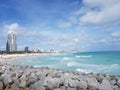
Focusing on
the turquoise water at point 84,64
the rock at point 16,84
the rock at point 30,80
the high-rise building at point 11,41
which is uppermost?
the high-rise building at point 11,41

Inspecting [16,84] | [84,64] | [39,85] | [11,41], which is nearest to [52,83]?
[39,85]

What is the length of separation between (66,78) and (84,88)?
0.80m

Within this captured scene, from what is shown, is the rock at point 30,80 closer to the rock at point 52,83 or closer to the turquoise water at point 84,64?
the rock at point 52,83

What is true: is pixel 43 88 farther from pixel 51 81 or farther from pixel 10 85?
pixel 10 85

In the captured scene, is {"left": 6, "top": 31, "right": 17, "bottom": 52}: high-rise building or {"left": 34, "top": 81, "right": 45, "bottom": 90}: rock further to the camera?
{"left": 6, "top": 31, "right": 17, "bottom": 52}: high-rise building

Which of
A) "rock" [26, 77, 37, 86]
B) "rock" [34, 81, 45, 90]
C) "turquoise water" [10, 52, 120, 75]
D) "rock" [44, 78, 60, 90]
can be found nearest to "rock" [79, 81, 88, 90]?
"rock" [44, 78, 60, 90]

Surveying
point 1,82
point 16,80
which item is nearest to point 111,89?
point 16,80

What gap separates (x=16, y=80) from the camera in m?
6.41

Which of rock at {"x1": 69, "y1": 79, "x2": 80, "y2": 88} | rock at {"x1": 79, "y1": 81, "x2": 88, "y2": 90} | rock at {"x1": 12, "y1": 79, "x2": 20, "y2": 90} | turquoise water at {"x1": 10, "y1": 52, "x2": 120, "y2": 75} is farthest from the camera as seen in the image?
turquoise water at {"x1": 10, "y1": 52, "x2": 120, "y2": 75}

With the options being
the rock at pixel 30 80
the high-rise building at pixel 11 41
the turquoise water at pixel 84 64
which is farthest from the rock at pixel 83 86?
the high-rise building at pixel 11 41

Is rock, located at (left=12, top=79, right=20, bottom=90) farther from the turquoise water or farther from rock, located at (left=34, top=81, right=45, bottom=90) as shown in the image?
the turquoise water

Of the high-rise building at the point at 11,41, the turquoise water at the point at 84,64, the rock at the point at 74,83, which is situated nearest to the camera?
the rock at the point at 74,83

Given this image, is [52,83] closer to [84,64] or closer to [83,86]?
[83,86]

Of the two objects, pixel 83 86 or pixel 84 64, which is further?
pixel 84 64
